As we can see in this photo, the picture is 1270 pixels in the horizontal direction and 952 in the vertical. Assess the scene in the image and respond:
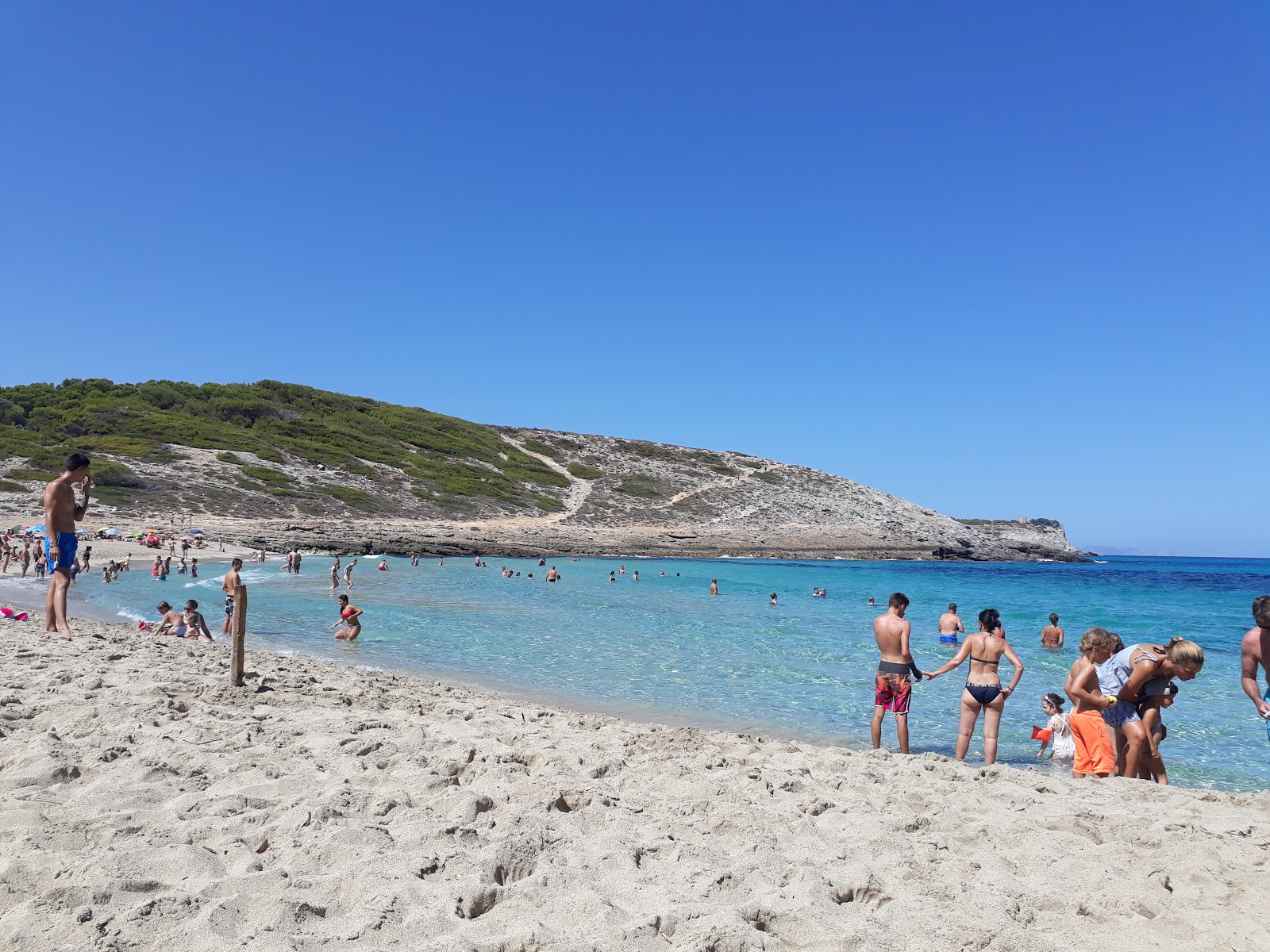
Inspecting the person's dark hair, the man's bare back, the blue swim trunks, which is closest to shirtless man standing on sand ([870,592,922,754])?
the man's bare back

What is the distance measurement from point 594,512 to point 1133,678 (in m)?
60.9

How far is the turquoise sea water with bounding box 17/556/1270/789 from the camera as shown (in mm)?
9977

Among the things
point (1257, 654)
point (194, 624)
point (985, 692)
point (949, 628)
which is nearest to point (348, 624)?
point (194, 624)

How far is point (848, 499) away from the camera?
275 ft

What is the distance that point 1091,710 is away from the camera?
686cm

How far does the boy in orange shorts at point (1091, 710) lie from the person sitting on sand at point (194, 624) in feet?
41.0

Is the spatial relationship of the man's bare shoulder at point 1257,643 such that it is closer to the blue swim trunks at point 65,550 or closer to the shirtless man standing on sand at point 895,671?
the shirtless man standing on sand at point 895,671

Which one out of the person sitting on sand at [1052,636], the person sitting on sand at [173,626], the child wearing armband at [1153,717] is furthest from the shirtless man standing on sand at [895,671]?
the person sitting on sand at [1052,636]

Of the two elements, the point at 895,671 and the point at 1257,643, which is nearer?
the point at 1257,643

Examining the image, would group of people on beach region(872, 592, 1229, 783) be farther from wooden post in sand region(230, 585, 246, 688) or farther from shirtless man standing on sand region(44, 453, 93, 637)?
shirtless man standing on sand region(44, 453, 93, 637)

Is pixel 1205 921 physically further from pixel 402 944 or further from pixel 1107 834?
pixel 402 944

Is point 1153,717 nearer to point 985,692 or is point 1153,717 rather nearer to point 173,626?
point 985,692

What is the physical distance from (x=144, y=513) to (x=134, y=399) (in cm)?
3218

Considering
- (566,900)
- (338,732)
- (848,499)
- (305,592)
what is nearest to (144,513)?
(305,592)
